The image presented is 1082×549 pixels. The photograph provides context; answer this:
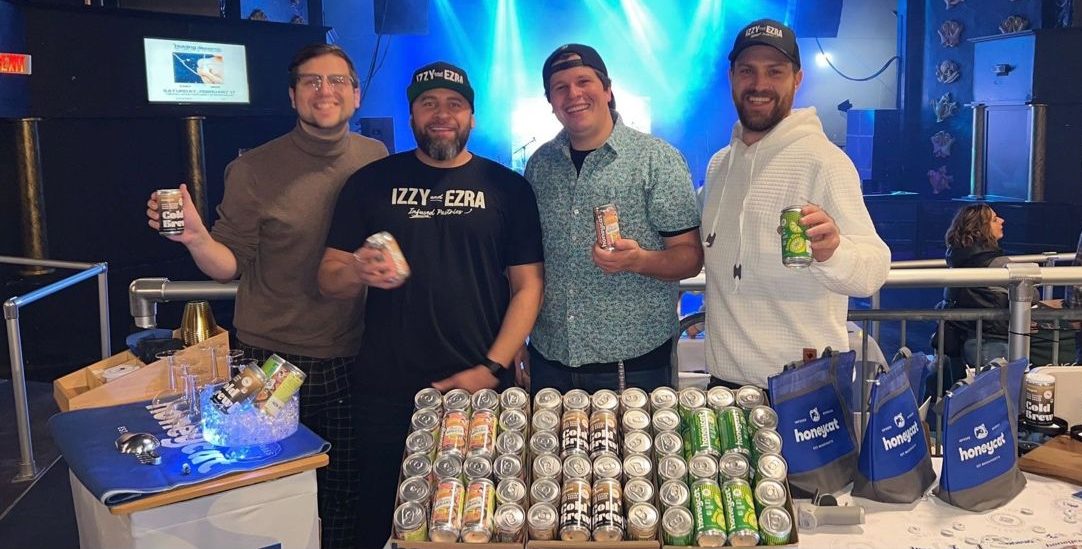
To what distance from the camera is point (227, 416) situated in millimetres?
1879

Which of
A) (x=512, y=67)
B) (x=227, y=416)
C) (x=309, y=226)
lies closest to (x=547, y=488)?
(x=227, y=416)

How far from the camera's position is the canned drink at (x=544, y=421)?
1.87 metres

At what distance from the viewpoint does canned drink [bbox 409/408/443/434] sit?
6.24 ft

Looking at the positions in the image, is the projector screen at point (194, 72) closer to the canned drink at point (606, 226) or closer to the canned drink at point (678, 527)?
the canned drink at point (606, 226)

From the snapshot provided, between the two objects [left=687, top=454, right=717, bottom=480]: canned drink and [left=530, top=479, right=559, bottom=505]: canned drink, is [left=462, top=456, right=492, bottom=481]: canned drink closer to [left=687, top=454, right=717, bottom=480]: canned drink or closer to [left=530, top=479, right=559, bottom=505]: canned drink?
[left=530, top=479, right=559, bottom=505]: canned drink

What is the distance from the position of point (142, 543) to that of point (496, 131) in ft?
34.3

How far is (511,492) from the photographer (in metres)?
1.72

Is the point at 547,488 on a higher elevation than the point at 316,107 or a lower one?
lower

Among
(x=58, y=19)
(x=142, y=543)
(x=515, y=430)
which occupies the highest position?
(x=58, y=19)

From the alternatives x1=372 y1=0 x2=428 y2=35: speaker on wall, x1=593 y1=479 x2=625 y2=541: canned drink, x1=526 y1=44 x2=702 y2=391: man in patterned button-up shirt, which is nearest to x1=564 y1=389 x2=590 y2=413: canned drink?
x1=593 y1=479 x2=625 y2=541: canned drink

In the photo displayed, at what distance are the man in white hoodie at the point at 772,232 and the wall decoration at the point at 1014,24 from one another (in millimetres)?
8632

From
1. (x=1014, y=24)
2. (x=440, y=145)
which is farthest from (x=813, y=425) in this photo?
(x=1014, y=24)

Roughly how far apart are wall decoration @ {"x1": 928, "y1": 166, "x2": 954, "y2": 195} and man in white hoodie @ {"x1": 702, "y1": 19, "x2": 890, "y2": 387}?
9.58m

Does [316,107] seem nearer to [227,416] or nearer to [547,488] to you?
[227,416]
